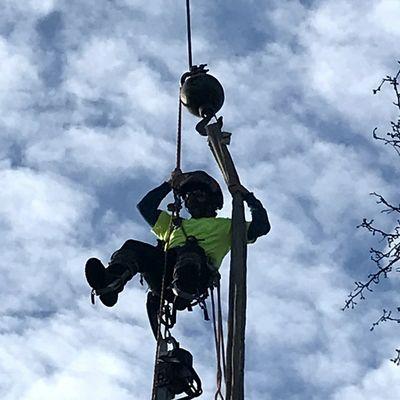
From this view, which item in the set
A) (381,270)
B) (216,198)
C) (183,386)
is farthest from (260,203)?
(183,386)

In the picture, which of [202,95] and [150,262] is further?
[202,95]

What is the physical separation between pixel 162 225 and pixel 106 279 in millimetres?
852

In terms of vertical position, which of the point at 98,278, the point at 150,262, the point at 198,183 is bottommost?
the point at 98,278

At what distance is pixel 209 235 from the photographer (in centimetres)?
643

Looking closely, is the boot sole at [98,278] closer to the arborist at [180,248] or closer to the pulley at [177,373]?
the arborist at [180,248]

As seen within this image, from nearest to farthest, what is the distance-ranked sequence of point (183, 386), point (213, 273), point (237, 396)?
point (237, 396)
point (183, 386)
point (213, 273)

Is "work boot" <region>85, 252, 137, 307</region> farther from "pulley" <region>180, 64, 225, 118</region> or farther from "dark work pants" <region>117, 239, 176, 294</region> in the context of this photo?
"pulley" <region>180, 64, 225, 118</region>

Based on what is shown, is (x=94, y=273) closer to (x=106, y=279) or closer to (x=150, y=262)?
(x=106, y=279)

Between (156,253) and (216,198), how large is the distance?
60cm

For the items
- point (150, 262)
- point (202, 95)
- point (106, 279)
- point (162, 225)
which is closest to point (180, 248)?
point (150, 262)

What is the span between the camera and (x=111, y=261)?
6.14 metres

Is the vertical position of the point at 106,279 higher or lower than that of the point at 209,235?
lower

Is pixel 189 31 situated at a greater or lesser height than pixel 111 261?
greater

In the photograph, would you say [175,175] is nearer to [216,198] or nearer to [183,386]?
[216,198]
